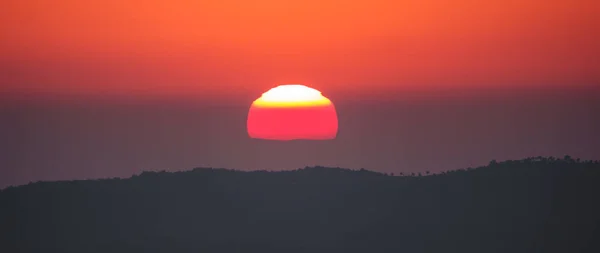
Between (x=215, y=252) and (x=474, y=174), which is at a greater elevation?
(x=474, y=174)

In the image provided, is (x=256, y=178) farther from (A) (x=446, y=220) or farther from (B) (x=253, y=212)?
(A) (x=446, y=220)

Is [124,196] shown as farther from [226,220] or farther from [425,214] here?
[425,214]

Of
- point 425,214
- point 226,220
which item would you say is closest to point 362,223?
Result: point 425,214

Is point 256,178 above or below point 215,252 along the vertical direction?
above

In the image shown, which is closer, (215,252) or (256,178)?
(215,252)

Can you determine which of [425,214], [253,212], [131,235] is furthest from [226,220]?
[425,214]

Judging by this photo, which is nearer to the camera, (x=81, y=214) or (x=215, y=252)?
(x=215, y=252)
